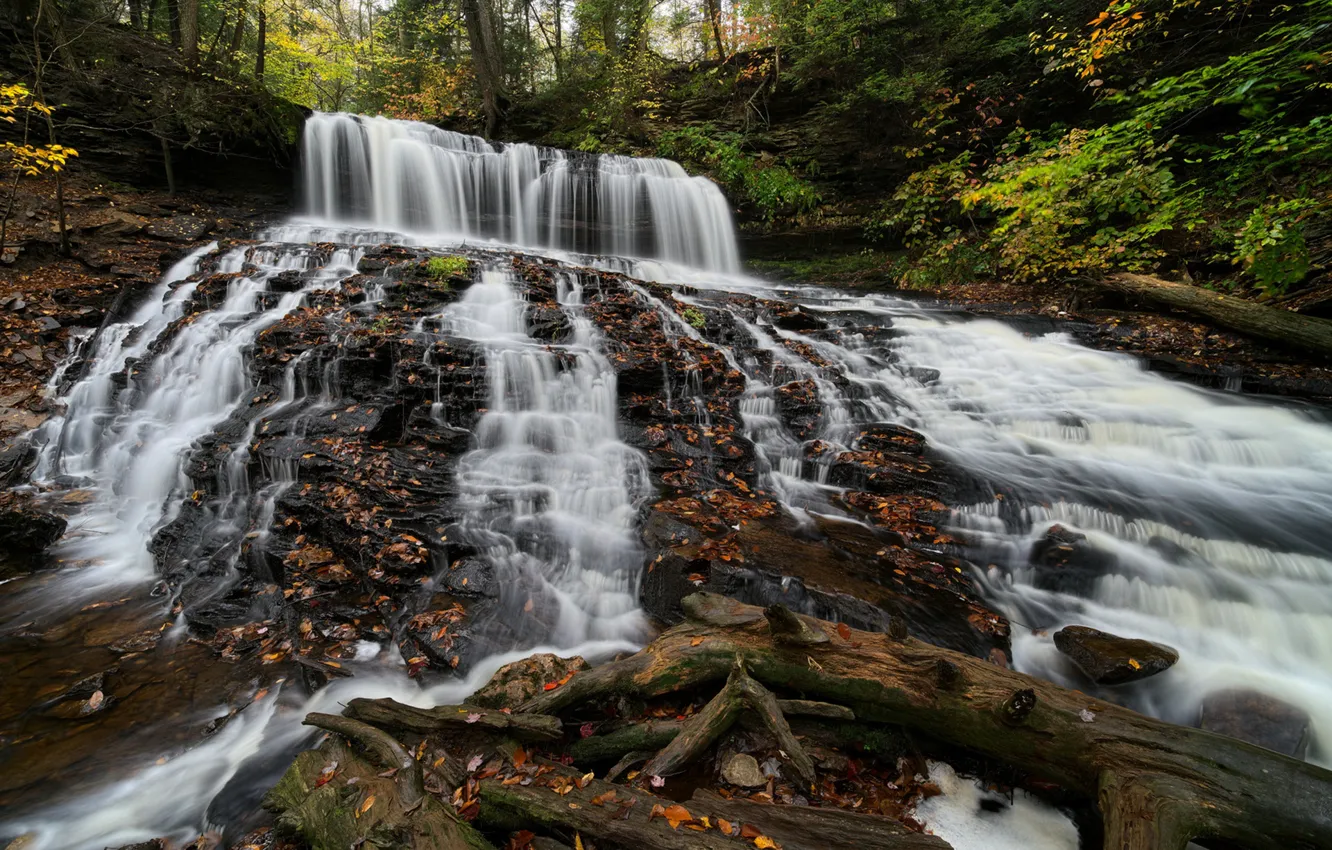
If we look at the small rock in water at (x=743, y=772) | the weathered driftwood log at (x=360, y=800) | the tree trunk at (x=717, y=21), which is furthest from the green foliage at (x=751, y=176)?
the weathered driftwood log at (x=360, y=800)

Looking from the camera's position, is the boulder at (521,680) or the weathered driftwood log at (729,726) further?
the boulder at (521,680)

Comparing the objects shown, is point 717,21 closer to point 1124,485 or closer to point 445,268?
point 445,268

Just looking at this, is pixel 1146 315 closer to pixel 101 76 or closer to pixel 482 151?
Answer: pixel 482 151

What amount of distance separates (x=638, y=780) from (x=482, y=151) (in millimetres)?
15839

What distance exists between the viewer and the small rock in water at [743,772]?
2460mm

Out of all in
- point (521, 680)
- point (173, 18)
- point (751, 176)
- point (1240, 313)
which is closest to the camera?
point (521, 680)

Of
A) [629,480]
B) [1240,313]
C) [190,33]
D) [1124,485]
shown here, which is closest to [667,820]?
[629,480]

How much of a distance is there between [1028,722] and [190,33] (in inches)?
716

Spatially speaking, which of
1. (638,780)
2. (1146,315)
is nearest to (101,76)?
(638,780)

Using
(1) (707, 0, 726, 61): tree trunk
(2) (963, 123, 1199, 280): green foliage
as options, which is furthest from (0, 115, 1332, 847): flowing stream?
(1) (707, 0, 726, 61): tree trunk

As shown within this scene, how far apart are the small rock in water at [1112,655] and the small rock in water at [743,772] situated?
2420mm

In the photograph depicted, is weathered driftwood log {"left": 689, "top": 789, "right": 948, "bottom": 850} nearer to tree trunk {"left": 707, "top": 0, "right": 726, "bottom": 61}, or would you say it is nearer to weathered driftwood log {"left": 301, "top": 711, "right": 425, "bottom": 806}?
weathered driftwood log {"left": 301, "top": 711, "right": 425, "bottom": 806}

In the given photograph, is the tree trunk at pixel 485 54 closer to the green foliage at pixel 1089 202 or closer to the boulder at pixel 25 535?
the green foliage at pixel 1089 202

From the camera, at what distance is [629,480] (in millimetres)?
5828
